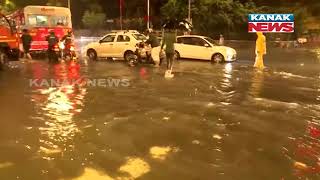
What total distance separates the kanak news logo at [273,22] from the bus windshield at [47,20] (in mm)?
14856

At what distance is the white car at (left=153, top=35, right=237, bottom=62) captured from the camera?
23.1 m

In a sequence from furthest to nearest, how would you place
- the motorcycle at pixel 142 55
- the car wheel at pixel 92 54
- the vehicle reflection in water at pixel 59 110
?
the car wheel at pixel 92 54 < the motorcycle at pixel 142 55 < the vehicle reflection in water at pixel 59 110

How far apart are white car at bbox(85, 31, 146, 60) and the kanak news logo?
14.4 meters

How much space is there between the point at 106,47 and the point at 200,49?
4.67 m

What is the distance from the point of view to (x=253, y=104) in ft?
37.6

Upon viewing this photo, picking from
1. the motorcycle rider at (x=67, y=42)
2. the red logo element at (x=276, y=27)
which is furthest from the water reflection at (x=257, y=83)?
the red logo element at (x=276, y=27)

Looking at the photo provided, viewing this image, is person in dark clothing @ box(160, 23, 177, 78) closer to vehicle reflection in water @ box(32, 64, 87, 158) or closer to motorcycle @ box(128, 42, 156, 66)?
vehicle reflection in water @ box(32, 64, 87, 158)

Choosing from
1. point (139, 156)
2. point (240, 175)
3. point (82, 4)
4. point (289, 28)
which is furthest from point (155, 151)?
point (82, 4)

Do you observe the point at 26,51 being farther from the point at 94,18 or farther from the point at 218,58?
the point at 94,18

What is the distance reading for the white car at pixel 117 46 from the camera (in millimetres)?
22938

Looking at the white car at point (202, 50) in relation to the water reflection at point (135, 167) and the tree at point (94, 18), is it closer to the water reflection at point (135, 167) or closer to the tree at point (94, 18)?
the water reflection at point (135, 167)

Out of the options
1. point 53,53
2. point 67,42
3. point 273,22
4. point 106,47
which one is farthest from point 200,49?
point 273,22

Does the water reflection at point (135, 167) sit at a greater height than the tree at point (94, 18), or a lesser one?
lesser

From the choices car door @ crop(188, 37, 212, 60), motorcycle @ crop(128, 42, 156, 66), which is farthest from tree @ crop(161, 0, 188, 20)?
motorcycle @ crop(128, 42, 156, 66)
